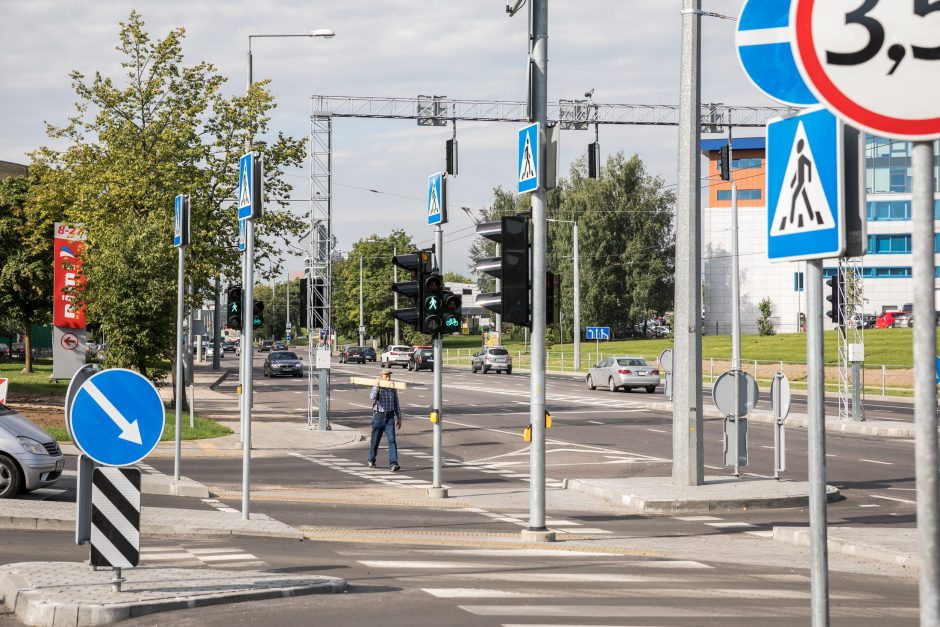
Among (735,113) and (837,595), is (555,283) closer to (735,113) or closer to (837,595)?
(837,595)

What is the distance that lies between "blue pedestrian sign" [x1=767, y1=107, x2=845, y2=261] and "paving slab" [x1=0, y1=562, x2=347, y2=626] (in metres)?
5.53

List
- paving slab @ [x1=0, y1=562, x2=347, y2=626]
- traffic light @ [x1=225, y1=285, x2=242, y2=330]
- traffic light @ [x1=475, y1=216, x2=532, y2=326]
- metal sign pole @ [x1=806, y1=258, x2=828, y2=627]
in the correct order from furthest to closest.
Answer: traffic light @ [x1=225, y1=285, x2=242, y2=330] < traffic light @ [x1=475, y1=216, x2=532, y2=326] < paving slab @ [x1=0, y1=562, x2=347, y2=626] < metal sign pole @ [x1=806, y1=258, x2=828, y2=627]

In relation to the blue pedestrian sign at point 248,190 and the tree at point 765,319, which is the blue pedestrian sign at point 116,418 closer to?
the blue pedestrian sign at point 248,190

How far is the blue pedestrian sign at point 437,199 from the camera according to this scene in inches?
706

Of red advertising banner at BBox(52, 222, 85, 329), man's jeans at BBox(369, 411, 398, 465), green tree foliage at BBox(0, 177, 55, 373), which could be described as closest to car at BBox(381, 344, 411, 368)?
green tree foliage at BBox(0, 177, 55, 373)

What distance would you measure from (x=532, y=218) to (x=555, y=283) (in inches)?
32.6

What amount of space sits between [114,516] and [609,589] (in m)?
3.92

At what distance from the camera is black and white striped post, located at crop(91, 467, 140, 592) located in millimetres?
8117

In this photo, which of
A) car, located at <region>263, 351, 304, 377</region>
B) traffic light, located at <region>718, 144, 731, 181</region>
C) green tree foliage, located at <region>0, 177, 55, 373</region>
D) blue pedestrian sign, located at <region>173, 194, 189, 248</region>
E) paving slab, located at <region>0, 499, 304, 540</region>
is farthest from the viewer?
car, located at <region>263, 351, 304, 377</region>

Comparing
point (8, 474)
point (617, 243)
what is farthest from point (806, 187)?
point (617, 243)

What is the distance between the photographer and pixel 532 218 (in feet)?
42.8

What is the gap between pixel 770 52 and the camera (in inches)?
203

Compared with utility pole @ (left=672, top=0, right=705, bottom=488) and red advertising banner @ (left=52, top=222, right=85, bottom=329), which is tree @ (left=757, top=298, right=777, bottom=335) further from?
utility pole @ (left=672, top=0, right=705, bottom=488)

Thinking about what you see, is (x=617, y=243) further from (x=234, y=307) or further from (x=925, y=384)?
(x=925, y=384)
